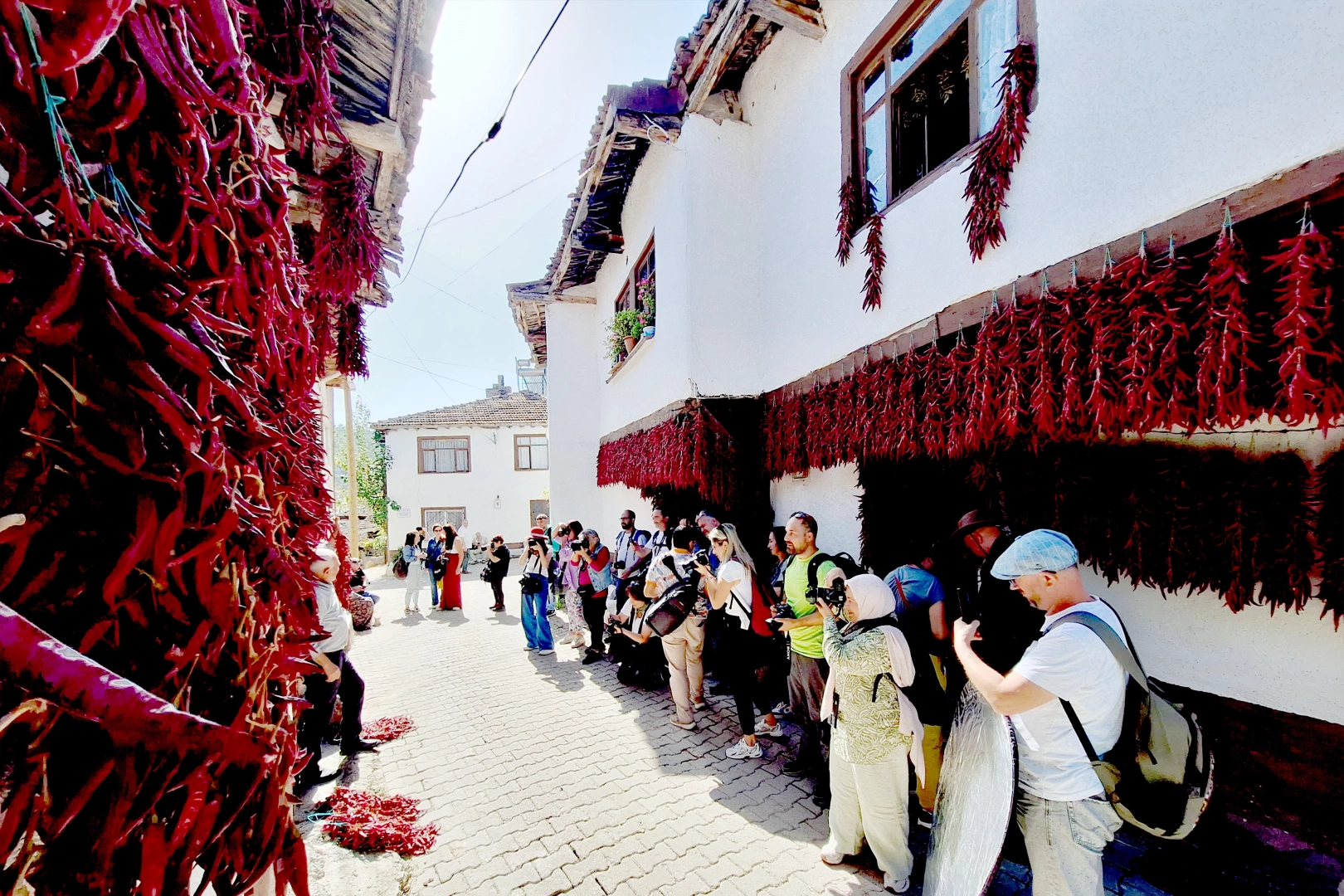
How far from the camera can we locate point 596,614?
7.71 m

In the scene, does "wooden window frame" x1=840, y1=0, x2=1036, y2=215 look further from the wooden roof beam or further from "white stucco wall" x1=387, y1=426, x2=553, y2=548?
"white stucco wall" x1=387, y1=426, x2=553, y2=548

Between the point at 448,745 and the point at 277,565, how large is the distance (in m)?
5.18

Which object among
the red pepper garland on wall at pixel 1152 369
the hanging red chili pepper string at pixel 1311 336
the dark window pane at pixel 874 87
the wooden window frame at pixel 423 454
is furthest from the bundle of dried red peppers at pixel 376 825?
the wooden window frame at pixel 423 454

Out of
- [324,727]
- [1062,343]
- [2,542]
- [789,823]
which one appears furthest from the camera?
[324,727]

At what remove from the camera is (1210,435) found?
2.80m

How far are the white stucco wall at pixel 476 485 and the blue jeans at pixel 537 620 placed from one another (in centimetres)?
1769

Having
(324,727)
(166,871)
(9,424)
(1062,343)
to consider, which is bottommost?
(324,727)

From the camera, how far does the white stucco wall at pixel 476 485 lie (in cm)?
2561

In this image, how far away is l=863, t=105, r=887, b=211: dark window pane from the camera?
14.8 feet

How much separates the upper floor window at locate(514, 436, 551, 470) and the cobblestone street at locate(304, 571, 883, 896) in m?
20.6

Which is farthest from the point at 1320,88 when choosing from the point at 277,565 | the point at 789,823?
the point at 789,823

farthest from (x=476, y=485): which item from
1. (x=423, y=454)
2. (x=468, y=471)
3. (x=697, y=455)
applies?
(x=697, y=455)

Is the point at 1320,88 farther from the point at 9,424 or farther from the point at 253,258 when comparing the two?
the point at 9,424

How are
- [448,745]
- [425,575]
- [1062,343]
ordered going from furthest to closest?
[425,575], [448,745], [1062,343]
